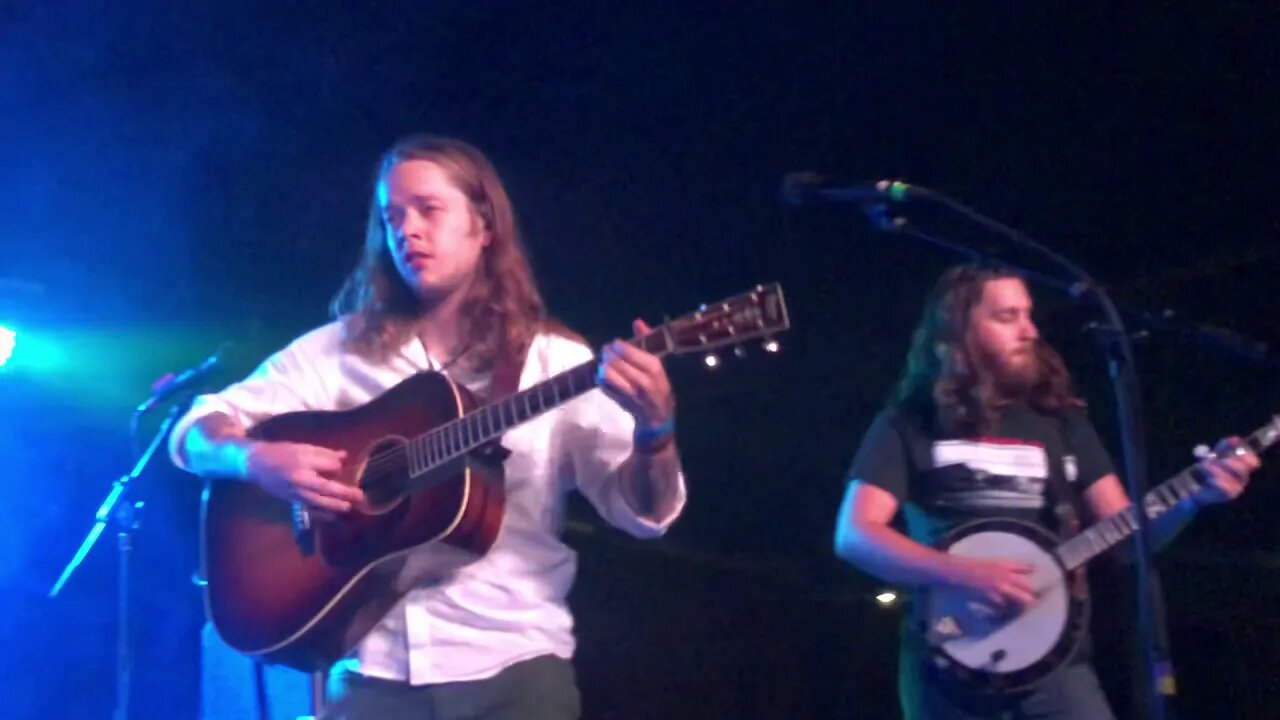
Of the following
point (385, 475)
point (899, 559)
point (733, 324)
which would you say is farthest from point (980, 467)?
point (385, 475)

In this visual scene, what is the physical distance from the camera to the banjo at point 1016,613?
314 centimetres

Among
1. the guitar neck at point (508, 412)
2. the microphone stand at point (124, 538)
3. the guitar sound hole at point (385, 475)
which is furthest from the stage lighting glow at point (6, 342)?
the guitar neck at point (508, 412)

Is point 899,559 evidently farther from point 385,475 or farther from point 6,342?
point 6,342

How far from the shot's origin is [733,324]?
2.22 meters

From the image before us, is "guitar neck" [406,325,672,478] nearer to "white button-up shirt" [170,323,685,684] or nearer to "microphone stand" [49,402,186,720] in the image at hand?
"white button-up shirt" [170,323,685,684]

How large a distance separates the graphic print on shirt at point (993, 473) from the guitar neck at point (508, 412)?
54.6 inches

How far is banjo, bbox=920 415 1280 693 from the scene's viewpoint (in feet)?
10.3

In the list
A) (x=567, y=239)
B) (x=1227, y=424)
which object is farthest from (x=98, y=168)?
(x=1227, y=424)

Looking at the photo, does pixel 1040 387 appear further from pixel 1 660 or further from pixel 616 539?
pixel 1 660

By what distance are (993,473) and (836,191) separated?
100 cm

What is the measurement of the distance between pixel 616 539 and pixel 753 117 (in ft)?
6.09

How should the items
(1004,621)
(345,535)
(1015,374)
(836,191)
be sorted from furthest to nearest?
(1015,374) < (1004,621) < (836,191) < (345,535)

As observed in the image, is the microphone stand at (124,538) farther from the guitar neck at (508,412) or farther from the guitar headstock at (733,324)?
the guitar headstock at (733,324)

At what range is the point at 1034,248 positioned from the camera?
266 cm
